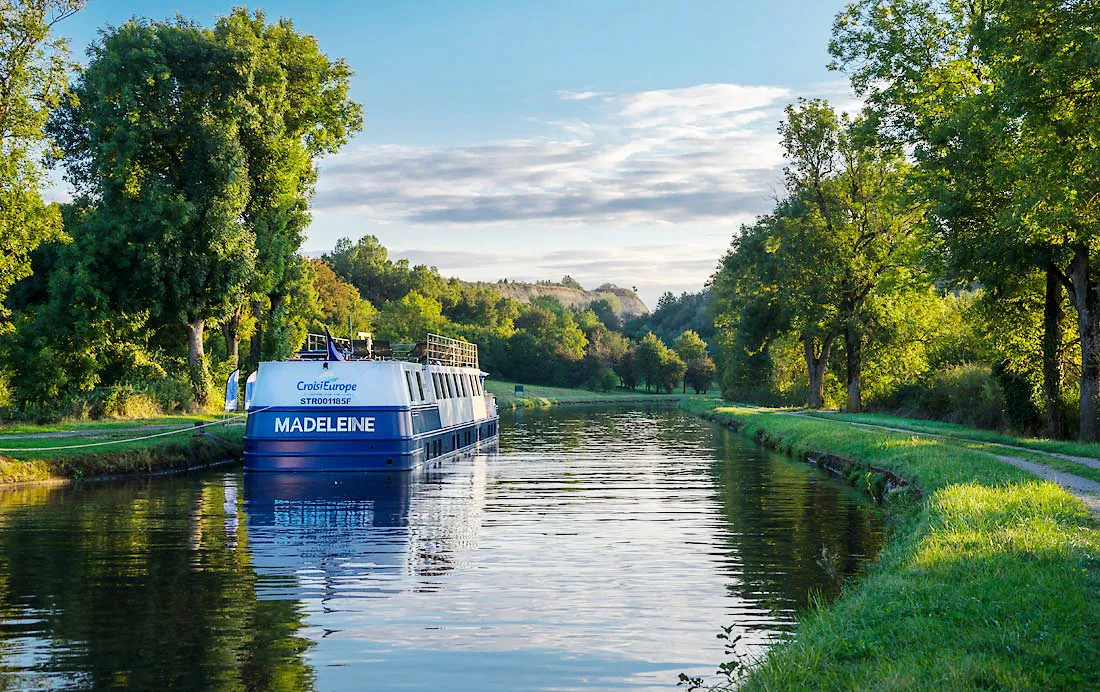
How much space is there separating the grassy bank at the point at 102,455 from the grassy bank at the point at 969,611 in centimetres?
2039

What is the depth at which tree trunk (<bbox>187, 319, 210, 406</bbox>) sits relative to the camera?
4656 cm

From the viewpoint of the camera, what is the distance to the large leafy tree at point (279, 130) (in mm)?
46000

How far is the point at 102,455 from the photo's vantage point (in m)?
29.4

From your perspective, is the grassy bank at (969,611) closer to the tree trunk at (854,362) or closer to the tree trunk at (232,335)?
the tree trunk at (232,335)

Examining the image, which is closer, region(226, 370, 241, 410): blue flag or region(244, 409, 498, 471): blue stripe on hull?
region(244, 409, 498, 471): blue stripe on hull

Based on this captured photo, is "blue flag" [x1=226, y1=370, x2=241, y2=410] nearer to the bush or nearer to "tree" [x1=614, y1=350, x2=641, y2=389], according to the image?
the bush

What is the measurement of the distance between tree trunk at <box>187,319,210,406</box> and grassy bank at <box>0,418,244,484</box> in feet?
34.9

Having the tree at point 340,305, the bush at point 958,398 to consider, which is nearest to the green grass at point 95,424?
the bush at point 958,398

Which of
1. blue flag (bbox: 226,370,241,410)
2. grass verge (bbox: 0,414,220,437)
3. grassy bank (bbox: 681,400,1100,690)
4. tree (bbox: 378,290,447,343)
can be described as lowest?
grassy bank (bbox: 681,400,1100,690)

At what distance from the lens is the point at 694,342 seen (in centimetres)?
16300

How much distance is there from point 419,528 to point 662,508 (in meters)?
5.73

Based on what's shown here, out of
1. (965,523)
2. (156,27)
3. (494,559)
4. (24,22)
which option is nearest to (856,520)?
(965,523)

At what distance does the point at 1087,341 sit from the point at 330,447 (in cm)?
2111

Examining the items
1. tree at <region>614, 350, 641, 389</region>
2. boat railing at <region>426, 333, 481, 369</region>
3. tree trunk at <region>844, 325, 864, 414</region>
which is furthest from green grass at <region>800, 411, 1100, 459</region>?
tree at <region>614, 350, 641, 389</region>
